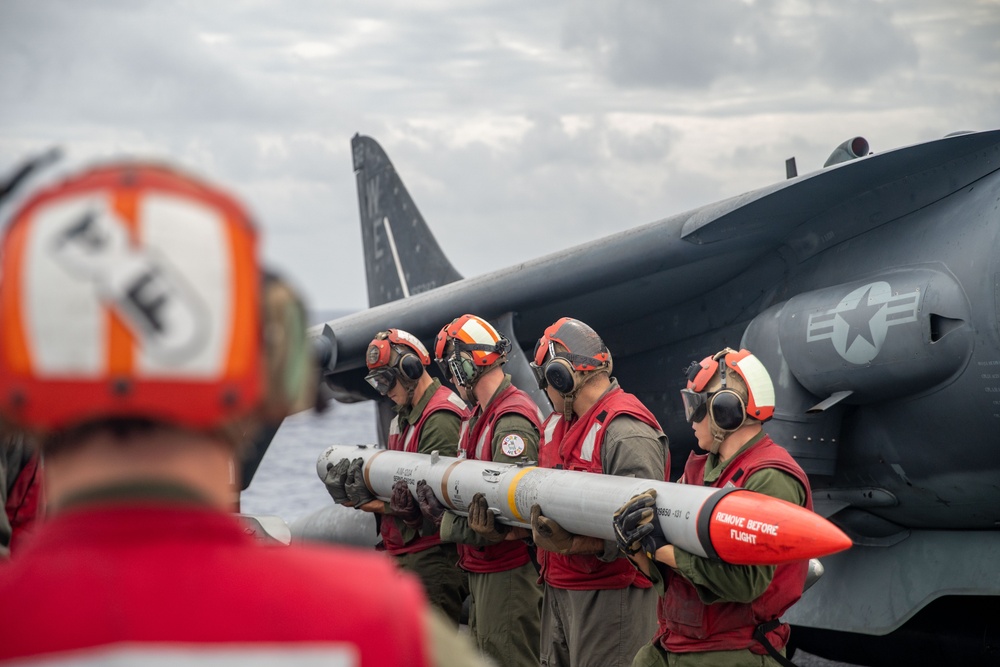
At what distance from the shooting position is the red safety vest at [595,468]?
5461mm

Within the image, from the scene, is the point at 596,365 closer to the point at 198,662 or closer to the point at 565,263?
the point at 565,263

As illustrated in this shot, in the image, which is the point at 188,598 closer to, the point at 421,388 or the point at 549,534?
the point at 549,534

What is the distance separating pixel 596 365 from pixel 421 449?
81.7 inches

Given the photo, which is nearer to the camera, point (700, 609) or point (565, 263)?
point (700, 609)

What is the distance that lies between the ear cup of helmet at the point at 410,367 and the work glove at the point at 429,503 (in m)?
0.97

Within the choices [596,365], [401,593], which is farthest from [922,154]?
[401,593]

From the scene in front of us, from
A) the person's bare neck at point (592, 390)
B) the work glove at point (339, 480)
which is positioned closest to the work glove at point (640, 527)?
the person's bare neck at point (592, 390)

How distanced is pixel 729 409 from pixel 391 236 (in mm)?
9078

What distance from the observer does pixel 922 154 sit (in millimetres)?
6418

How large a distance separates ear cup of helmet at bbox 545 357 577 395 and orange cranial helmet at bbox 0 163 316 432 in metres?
4.44

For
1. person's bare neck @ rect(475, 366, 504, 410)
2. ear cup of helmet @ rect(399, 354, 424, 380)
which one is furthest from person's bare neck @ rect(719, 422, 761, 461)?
ear cup of helmet @ rect(399, 354, 424, 380)

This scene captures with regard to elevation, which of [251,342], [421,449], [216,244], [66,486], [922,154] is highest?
[922,154]

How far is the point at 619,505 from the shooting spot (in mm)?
4918

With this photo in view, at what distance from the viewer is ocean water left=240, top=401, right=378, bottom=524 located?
68.7ft
